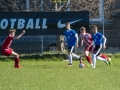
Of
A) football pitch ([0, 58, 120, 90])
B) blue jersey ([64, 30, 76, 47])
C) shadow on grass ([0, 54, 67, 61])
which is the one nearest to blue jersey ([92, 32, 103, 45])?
blue jersey ([64, 30, 76, 47])

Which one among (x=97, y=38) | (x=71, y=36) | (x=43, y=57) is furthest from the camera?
(x=43, y=57)

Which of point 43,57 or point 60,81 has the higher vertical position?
point 60,81

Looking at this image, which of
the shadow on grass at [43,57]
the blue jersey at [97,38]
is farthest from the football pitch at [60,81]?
the shadow on grass at [43,57]

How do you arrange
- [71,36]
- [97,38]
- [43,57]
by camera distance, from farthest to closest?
[43,57], [71,36], [97,38]

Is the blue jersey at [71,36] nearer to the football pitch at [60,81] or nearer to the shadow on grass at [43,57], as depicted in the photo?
the shadow on grass at [43,57]

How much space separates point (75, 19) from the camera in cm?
2670

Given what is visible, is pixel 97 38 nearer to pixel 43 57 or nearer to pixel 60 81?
pixel 43 57

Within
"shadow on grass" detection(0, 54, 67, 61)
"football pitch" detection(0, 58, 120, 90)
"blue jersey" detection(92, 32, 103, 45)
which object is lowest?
"shadow on grass" detection(0, 54, 67, 61)

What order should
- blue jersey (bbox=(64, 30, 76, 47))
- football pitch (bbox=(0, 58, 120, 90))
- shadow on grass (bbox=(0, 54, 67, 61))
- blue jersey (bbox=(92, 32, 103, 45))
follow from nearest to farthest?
football pitch (bbox=(0, 58, 120, 90)) < blue jersey (bbox=(92, 32, 103, 45)) < blue jersey (bbox=(64, 30, 76, 47)) < shadow on grass (bbox=(0, 54, 67, 61))

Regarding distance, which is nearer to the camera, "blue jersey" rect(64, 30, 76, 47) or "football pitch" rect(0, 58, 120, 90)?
"football pitch" rect(0, 58, 120, 90)

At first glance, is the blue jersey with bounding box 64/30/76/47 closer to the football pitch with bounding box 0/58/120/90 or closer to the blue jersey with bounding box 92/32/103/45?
the blue jersey with bounding box 92/32/103/45

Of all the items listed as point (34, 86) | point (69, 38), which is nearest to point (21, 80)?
point (34, 86)

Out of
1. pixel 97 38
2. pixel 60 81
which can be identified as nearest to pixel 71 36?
pixel 97 38

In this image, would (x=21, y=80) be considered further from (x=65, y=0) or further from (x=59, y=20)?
(x=65, y=0)
